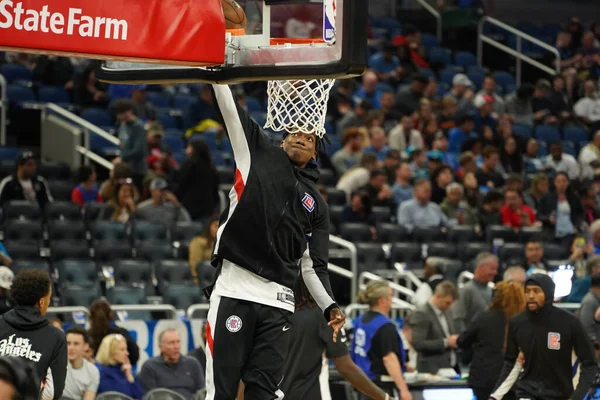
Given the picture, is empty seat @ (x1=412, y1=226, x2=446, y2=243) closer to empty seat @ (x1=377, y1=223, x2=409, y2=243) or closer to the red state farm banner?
empty seat @ (x1=377, y1=223, x2=409, y2=243)

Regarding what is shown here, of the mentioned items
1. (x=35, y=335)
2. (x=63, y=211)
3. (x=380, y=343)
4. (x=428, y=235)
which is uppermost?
(x=35, y=335)

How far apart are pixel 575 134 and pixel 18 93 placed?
33.8 ft

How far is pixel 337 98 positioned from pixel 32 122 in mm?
5115

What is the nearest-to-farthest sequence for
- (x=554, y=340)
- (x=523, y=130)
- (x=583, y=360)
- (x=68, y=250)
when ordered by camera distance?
1. (x=583, y=360)
2. (x=554, y=340)
3. (x=68, y=250)
4. (x=523, y=130)

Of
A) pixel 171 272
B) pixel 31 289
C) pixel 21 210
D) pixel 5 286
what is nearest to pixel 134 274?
pixel 171 272

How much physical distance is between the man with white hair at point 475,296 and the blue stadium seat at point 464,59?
11351 mm

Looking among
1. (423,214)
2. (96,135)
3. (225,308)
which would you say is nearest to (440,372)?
(423,214)

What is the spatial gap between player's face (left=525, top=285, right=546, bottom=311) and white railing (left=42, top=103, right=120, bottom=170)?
26.9ft

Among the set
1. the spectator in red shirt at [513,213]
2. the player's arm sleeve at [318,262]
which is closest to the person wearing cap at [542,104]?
the spectator in red shirt at [513,213]

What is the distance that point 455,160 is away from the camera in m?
Answer: 19.0

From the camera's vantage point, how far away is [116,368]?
10.8 metres

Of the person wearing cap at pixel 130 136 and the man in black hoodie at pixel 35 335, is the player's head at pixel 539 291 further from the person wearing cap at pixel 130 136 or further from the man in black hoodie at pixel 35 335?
the person wearing cap at pixel 130 136

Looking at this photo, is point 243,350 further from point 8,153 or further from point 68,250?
point 8,153

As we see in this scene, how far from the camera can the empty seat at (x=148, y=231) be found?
1470cm
